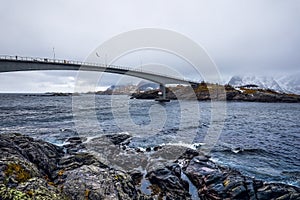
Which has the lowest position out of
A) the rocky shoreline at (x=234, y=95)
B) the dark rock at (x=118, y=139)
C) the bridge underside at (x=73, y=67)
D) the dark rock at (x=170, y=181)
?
the dark rock at (x=170, y=181)

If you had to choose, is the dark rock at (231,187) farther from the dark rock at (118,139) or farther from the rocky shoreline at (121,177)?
the dark rock at (118,139)

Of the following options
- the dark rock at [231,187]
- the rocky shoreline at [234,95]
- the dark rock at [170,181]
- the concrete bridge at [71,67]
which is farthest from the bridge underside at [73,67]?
the dark rock at [231,187]

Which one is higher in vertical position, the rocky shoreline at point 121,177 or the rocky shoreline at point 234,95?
the rocky shoreline at point 234,95

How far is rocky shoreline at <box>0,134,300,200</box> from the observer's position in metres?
6.97

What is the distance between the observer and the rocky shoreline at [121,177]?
6969 mm

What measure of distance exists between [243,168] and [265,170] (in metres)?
1.48

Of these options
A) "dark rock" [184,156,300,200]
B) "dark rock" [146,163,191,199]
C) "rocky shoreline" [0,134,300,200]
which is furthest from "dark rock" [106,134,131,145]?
"dark rock" [184,156,300,200]

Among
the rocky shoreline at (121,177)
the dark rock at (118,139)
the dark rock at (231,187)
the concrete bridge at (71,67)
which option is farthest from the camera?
the concrete bridge at (71,67)

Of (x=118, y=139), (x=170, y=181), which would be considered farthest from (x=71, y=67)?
(x=170, y=181)

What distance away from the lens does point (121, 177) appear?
8.69 meters

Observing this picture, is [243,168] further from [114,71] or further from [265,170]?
[114,71]

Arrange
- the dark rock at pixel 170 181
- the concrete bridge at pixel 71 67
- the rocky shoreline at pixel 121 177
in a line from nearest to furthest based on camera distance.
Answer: the rocky shoreline at pixel 121 177 → the dark rock at pixel 170 181 → the concrete bridge at pixel 71 67

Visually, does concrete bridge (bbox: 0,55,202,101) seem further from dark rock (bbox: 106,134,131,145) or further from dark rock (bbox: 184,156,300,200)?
dark rock (bbox: 184,156,300,200)

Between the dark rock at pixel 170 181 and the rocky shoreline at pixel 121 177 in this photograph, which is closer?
the rocky shoreline at pixel 121 177
